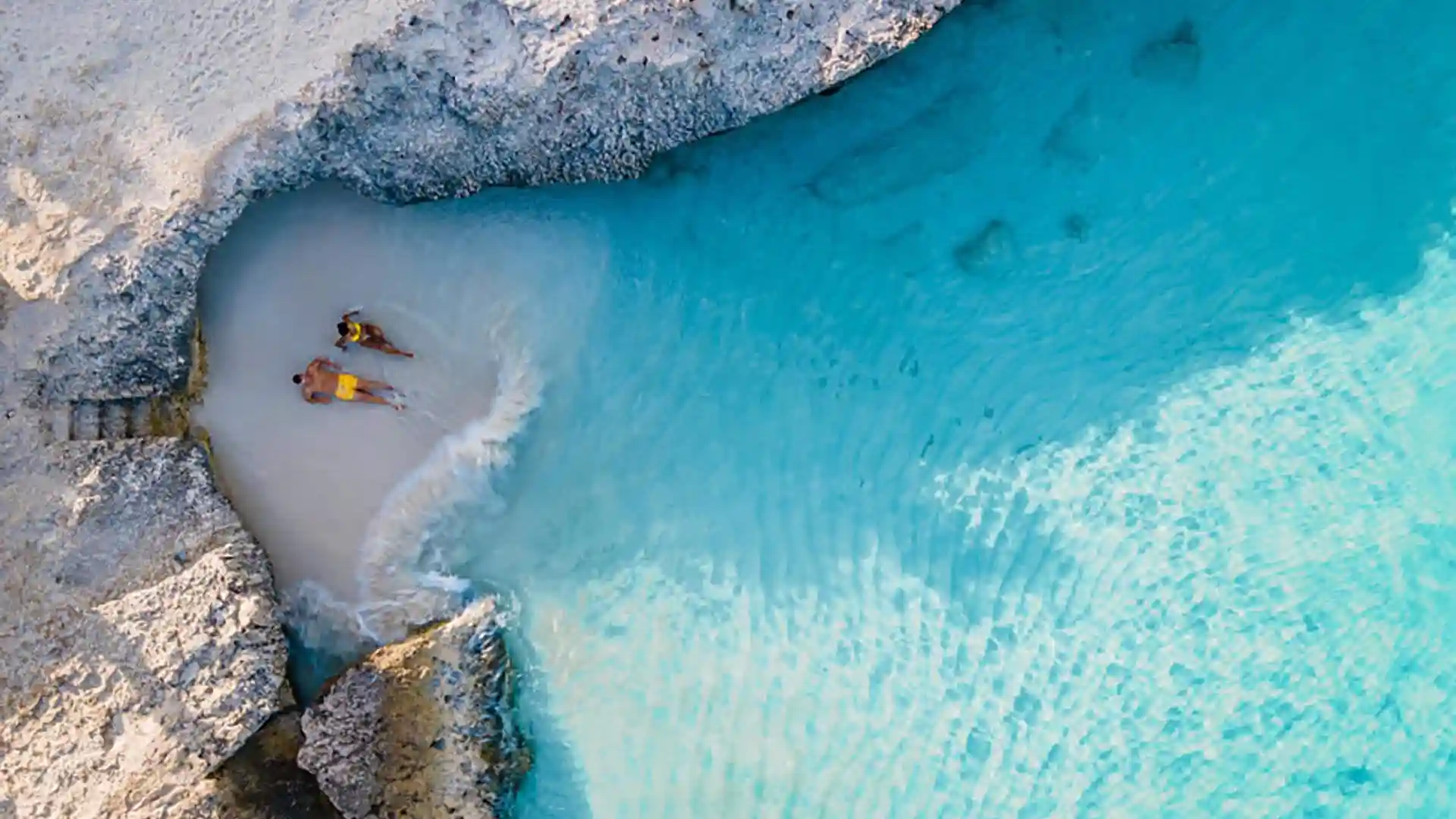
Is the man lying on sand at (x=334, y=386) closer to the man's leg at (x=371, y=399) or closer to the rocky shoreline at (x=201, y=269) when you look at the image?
the man's leg at (x=371, y=399)

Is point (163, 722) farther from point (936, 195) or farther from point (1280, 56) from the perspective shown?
point (1280, 56)

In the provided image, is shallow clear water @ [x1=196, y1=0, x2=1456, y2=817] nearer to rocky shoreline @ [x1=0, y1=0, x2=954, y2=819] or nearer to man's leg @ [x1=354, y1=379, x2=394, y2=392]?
man's leg @ [x1=354, y1=379, x2=394, y2=392]

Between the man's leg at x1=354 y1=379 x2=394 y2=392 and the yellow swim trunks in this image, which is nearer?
the yellow swim trunks

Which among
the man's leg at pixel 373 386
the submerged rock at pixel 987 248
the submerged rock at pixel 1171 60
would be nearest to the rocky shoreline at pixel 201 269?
the man's leg at pixel 373 386

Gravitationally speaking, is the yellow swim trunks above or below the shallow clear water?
below

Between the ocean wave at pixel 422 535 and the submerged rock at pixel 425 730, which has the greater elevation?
the ocean wave at pixel 422 535

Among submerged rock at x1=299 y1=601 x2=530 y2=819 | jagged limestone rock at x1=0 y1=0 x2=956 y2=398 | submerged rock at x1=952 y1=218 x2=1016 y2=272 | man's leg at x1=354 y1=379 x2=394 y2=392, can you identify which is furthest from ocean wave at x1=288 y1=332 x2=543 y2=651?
submerged rock at x1=952 y1=218 x2=1016 y2=272

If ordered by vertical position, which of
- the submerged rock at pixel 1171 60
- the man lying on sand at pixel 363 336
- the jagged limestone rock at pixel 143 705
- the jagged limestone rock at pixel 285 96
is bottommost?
the jagged limestone rock at pixel 143 705

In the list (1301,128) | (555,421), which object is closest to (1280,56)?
(1301,128)
